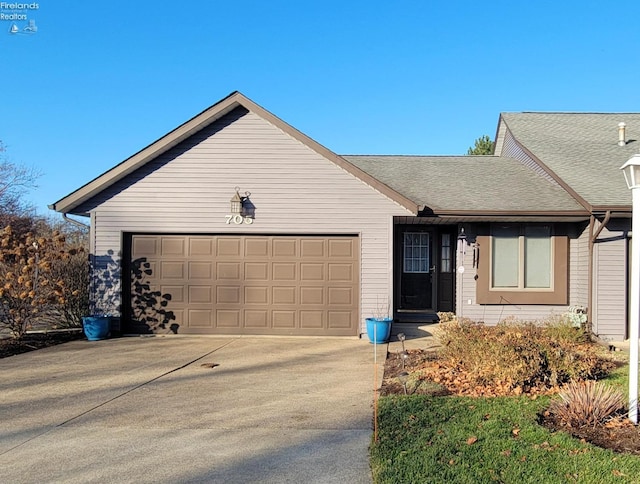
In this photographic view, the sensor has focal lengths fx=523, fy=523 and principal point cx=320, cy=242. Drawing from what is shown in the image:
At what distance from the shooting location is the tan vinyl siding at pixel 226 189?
A: 11.4 m

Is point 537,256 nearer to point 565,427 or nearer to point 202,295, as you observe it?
point 565,427

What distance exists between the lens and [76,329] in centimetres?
1234

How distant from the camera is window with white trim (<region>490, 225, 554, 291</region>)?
11.6 meters

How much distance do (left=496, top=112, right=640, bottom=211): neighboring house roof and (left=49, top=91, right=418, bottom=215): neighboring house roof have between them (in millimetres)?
3971

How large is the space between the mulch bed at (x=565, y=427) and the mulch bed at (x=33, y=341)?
6905 mm

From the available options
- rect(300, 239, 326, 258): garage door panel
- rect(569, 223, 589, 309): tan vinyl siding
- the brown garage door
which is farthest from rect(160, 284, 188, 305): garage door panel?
rect(569, 223, 589, 309): tan vinyl siding

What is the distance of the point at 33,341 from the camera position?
35.4 ft

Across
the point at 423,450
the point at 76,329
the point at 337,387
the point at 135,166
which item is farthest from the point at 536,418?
the point at 76,329

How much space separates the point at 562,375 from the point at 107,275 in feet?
30.1

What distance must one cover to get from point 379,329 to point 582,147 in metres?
7.58

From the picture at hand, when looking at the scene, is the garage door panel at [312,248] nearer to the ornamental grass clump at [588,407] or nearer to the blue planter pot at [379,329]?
the blue planter pot at [379,329]

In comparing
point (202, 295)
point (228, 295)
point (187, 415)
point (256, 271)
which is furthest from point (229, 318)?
point (187, 415)

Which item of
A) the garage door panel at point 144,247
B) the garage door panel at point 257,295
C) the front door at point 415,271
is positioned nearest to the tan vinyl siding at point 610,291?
the front door at point 415,271

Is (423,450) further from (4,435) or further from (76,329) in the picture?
(76,329)
